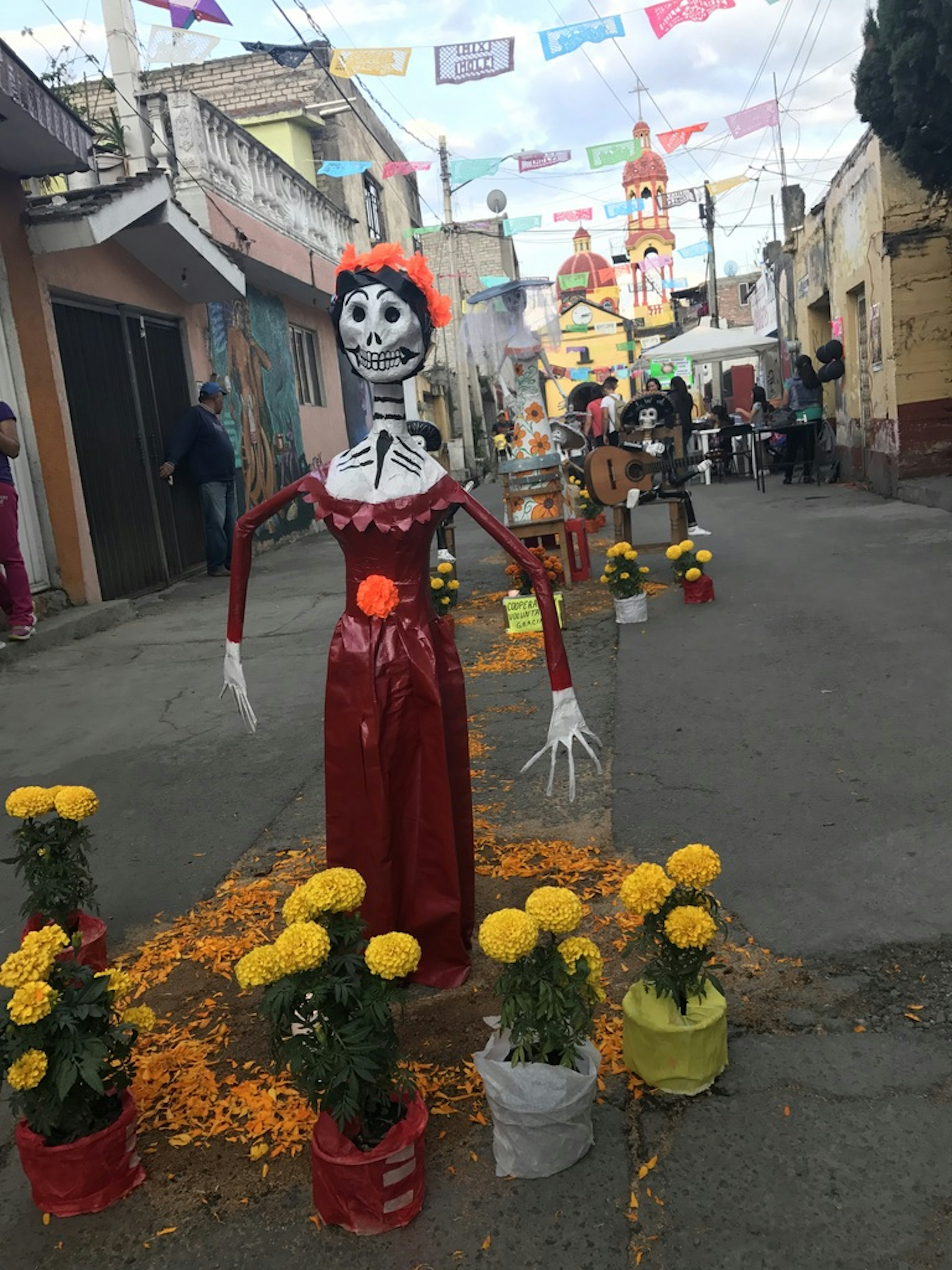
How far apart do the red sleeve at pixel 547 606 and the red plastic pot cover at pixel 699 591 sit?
4.85 metres

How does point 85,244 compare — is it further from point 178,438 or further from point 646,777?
point 646,777

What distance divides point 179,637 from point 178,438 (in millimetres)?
2890

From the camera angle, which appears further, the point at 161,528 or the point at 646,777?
the point at 161,528

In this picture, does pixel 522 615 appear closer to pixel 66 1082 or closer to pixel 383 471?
pixel 383 471

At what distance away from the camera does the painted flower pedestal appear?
2.18 m

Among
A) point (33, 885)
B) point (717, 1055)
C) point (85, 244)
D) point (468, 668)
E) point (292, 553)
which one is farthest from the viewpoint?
point (292, 553)

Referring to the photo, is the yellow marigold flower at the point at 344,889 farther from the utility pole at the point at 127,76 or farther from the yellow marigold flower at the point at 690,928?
the utility pole at the point at 127,76

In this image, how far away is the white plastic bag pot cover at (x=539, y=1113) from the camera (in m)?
1.96

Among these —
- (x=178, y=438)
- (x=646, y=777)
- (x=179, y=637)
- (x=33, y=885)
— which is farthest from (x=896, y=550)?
(x=33, y=885)

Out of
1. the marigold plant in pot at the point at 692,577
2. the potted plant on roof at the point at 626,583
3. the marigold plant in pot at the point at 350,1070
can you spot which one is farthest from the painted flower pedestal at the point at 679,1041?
the marigold plant in pot at the point at 692,577

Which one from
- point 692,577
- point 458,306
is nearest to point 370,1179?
point 692,577

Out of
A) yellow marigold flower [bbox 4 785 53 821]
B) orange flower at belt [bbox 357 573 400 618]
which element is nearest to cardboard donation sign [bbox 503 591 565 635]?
orange flower at belt [bbox 357 573 400 618]

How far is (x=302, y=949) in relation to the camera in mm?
1925

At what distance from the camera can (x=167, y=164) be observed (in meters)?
10.5
